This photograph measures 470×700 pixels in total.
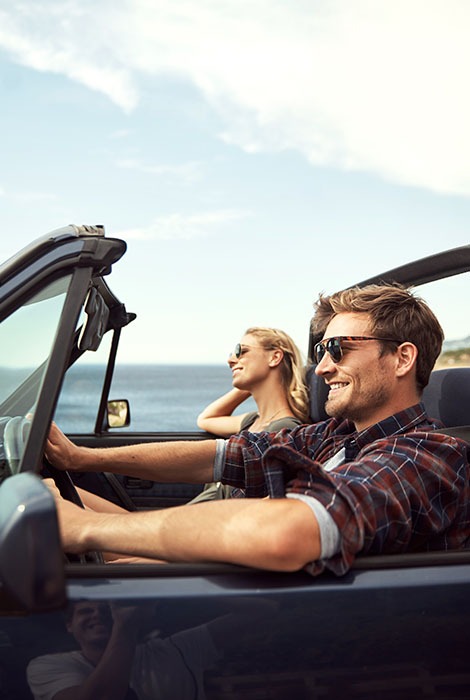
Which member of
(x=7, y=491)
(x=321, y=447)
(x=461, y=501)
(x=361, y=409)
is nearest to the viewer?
(x=7, y=491)

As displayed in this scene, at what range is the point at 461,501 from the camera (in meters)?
2.04

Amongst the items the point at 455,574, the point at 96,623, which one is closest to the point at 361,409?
the point at 455,574

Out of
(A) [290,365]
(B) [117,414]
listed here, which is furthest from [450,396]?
(B) [117,414]

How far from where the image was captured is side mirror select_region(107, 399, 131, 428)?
4.27 meters

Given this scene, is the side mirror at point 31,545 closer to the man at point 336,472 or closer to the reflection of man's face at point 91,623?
the reflection of man's face at point 91,623

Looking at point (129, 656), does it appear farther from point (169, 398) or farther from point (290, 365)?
point (169, 398)

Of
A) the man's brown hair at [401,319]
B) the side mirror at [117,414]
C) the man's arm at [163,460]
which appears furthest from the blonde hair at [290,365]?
the man's brown hair at [401,319]

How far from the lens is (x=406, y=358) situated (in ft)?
8.11

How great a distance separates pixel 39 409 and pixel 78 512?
281 millimetres

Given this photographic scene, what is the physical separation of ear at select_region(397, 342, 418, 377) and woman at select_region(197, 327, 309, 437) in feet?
5.10

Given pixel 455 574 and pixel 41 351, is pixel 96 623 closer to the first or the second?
pixel 41 351

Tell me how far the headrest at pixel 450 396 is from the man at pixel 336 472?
1.08ft

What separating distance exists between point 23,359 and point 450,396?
62.7 inches

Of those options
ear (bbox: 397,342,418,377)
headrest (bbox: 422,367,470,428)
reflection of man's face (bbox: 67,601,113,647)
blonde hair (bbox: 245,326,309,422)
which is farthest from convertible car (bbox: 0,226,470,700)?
blonde hair (bbox: 245,326,309,422)
